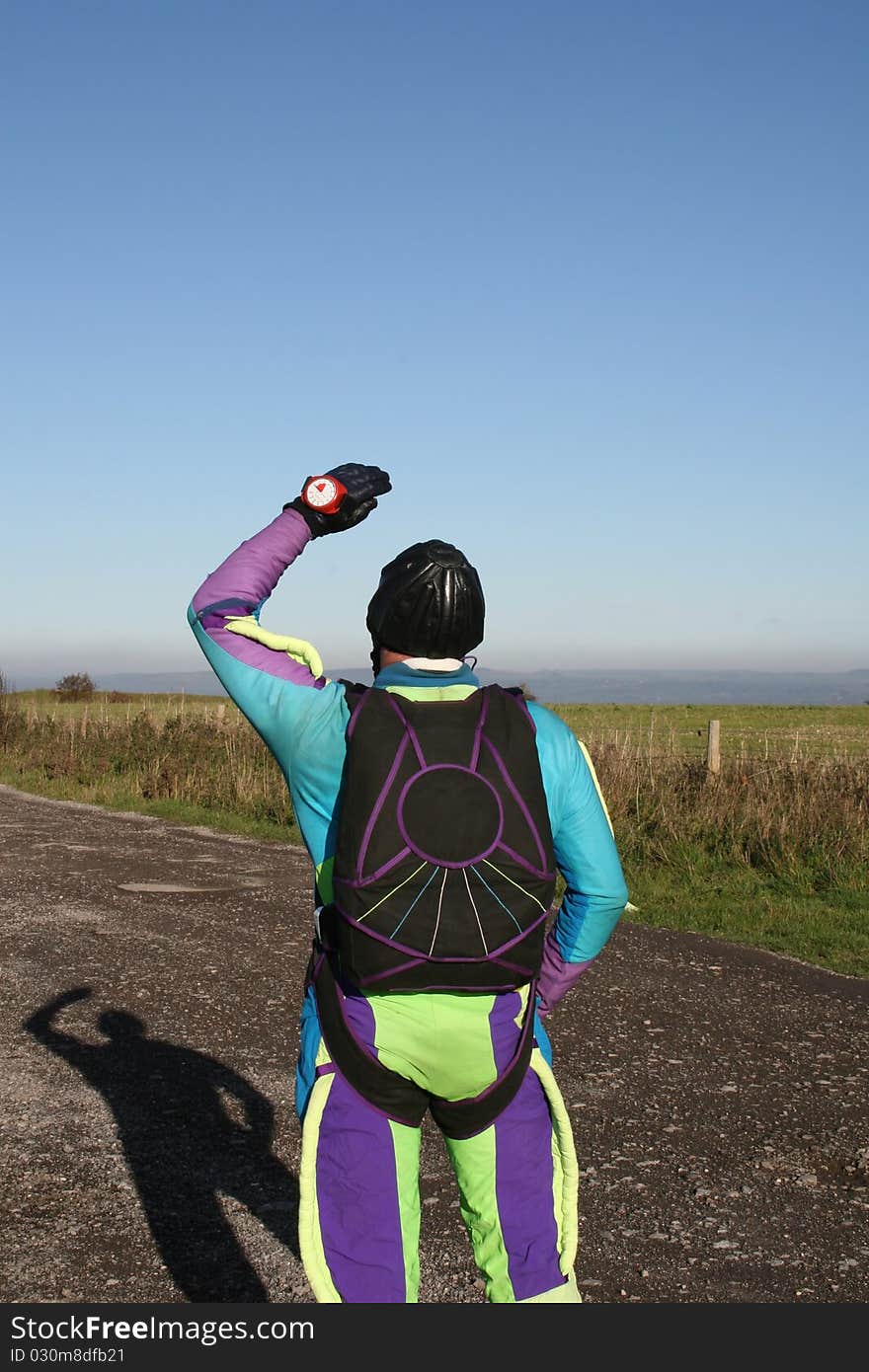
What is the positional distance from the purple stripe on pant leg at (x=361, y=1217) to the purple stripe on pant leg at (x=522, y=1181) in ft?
0.73

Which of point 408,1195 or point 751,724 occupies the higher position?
point 408,1195

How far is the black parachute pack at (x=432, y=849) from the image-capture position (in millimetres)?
2285

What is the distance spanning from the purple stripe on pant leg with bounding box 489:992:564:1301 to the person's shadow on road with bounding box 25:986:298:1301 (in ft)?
5.22

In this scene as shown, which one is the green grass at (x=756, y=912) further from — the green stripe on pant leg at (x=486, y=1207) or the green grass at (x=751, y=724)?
the green grass at (x=751, y=724)

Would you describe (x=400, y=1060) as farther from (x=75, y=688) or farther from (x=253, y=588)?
(x=75, y=688)

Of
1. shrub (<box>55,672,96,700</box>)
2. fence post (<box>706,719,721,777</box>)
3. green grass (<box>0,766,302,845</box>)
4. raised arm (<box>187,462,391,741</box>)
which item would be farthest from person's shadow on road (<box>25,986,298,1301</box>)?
shrub (<box>55,672,96,700</box>)

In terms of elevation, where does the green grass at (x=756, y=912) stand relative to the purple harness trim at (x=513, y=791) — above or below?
below

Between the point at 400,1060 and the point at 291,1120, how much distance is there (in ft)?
10.4

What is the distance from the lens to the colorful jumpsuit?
89.4 inches

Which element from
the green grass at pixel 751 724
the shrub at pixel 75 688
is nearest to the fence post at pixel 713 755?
the green grass at pixel 751 724

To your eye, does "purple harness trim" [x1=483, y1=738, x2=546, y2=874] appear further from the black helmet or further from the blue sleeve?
the black helmet

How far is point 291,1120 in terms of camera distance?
17.1 feet

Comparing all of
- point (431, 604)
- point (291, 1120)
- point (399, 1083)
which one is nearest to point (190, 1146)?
point (291, 1120)

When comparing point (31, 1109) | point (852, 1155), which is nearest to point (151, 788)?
point (31, 1109)
